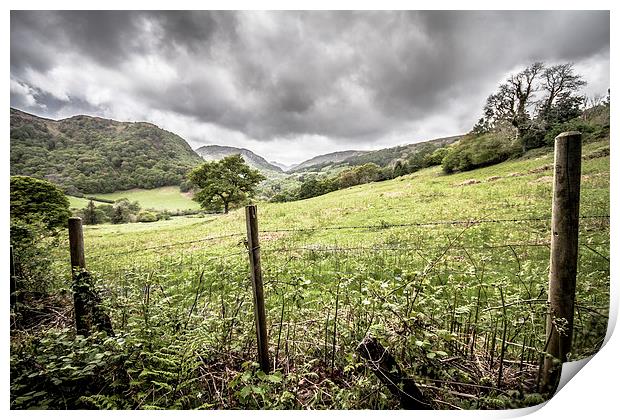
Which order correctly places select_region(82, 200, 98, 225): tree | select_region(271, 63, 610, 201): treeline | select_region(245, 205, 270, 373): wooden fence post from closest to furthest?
select_region(245, 205, 270, 373): wooden fence post
select_region(271, 63, 610, 201): treeline
select_region(82, 200, 98, 225): tree

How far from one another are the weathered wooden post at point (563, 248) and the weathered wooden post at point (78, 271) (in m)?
4.91

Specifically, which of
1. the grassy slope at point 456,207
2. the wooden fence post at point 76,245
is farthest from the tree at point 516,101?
Result: the wooden fence post at point 76,245

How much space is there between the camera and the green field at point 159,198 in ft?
86.9

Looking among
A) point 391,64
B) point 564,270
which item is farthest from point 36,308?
point 391,64

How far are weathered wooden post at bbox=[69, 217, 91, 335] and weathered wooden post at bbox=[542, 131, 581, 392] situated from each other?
16.1 ft

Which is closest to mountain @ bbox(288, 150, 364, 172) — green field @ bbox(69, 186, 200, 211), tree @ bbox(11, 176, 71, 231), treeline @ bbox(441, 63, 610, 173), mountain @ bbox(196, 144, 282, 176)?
mountain @ bbox(196, 144, 282, 176)

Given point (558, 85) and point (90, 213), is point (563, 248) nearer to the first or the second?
point (558, 85)

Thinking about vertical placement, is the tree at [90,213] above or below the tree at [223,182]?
below

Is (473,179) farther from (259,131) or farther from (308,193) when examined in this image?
(308,193)

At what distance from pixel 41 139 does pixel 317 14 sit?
13.2 metres

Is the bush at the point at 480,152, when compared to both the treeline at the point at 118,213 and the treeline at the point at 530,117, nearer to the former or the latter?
the treeline at the point at 530,117

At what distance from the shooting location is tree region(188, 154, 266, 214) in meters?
34.9

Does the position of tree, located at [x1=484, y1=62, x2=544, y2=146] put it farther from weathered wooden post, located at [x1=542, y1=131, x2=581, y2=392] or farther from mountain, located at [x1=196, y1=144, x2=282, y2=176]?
mountain, located at [x1=196, y1=144, x2=282, y2=176]

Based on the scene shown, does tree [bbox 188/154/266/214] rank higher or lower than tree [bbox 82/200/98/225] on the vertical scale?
higher
